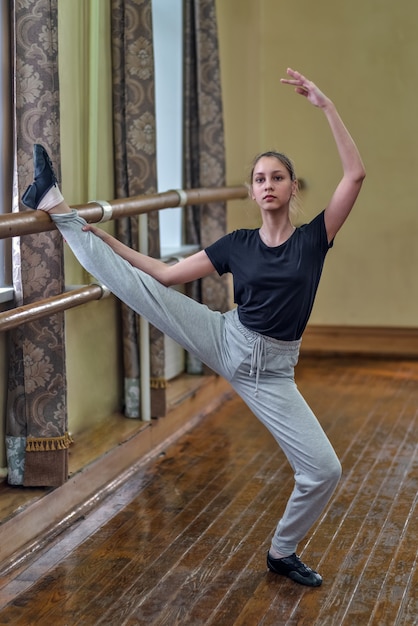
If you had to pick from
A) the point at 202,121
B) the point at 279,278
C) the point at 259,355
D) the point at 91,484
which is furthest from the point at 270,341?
the point at 202,121

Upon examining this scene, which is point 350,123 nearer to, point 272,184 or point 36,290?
point 36,290

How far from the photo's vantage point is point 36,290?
3.05 metres

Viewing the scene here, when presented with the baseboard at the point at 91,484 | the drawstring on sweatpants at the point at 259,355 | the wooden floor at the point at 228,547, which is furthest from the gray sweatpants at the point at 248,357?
the baseboard at the point at 91,484

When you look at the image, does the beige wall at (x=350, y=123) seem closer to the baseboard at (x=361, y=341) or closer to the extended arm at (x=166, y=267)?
the baseboard at (x=361, y=341)

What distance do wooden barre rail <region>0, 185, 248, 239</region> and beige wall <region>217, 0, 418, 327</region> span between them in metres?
1.09

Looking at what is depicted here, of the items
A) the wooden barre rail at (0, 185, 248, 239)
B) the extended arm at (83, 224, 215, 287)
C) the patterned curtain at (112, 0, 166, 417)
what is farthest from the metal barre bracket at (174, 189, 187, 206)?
the extended arm at (83, 224, 215, 287)

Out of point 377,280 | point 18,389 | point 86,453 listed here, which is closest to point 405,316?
point 377,280

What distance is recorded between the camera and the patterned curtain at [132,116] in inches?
152

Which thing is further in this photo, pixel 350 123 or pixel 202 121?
pixel 350 123

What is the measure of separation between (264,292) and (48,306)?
0.68m

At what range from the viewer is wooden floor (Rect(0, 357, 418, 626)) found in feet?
8.33

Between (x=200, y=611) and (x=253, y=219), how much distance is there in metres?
3.60

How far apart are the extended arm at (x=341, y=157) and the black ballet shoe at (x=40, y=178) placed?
24.4 inches

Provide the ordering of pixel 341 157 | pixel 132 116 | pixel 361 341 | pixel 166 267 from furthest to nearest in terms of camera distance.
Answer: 1. pixel 361 341
2. pixel 132 116
3. pixel 166 267
4. pixel 341 157
